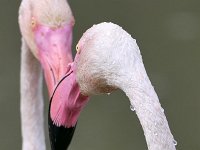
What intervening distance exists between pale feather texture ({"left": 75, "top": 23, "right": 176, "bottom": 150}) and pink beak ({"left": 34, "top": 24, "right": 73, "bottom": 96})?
1.49ft

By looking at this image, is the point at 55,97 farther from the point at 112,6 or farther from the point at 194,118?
the point at 112,6

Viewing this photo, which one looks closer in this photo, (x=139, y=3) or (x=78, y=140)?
(x=78, y=140)

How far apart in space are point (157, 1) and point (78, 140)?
2.07 metres

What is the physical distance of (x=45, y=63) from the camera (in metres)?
3.20

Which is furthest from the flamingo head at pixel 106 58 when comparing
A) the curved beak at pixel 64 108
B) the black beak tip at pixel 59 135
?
the black beak tip at pixel 59 135

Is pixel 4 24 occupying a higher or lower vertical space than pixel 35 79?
lower

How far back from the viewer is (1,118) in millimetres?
5684

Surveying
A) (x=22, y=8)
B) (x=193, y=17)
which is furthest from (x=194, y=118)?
(x=22, y=8)

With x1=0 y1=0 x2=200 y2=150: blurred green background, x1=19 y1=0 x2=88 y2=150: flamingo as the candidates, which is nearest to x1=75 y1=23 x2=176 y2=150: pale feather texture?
x1=19 y1=0 x2=88 y2=150: flamingo

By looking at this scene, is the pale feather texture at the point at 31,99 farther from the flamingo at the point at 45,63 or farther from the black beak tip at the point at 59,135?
the black beak tip at the point at 59,135

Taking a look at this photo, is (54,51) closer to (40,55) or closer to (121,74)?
(40,55)

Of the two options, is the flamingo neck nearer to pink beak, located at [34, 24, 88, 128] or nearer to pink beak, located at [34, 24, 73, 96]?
pink beak, located at [34, 24, 88, 128]

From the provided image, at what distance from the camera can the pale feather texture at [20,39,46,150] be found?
11.5 ft

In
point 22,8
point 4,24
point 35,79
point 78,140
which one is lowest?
point 78,140
